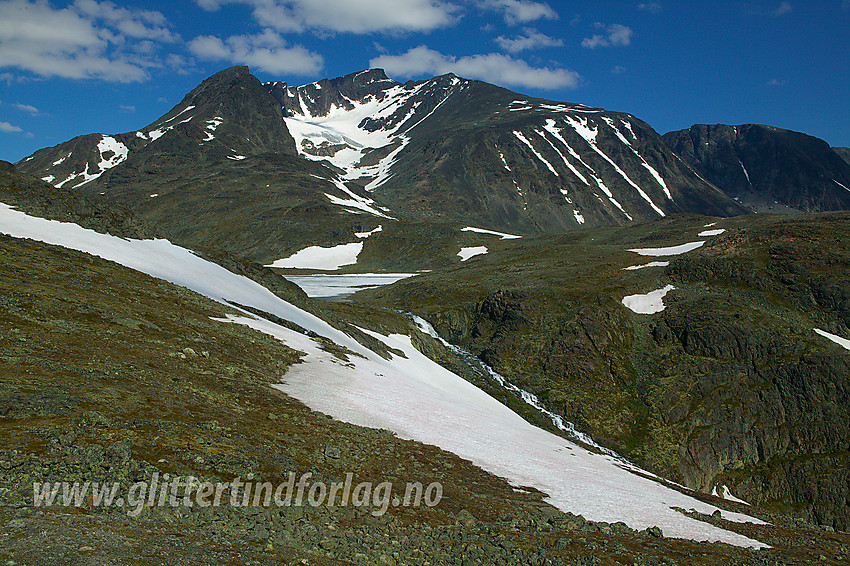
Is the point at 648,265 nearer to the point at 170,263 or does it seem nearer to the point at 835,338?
the point at 835,338

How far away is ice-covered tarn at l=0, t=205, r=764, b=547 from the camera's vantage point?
2128 cm

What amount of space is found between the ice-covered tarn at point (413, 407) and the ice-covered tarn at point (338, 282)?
52103 mm

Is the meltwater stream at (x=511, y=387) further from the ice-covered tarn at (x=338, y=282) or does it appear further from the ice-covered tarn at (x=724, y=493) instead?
the ice-covered tarn at (x=338, y=282)

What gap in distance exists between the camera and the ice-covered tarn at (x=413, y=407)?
69.8 feet

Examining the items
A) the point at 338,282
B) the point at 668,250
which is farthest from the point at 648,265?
→ the point at 338,282

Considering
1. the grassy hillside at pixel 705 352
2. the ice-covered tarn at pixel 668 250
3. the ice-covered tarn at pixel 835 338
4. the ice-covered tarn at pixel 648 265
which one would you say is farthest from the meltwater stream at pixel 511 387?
the ice-covered tarn at pixel 668 250

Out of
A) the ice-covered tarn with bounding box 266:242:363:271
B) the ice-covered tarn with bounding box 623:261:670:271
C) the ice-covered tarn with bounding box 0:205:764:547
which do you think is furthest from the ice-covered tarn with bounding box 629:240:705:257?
the ice-covered tarn with bounding box 266:242:363:271

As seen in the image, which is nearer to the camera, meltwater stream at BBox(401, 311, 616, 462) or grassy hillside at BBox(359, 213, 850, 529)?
grassy hillside at BBox(359, 213, 850, 529)

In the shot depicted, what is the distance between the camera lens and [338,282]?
407 feet

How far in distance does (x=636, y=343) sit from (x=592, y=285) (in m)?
14.6

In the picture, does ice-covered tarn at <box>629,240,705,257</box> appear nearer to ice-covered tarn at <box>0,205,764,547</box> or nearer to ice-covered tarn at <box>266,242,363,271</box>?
ice-covered tarn at <box>0,205,764,547</box>

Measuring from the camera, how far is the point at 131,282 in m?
35.2

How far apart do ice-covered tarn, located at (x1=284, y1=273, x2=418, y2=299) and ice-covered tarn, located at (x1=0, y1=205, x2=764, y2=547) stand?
52.1 meters

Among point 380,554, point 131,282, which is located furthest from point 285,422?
point 131,282
